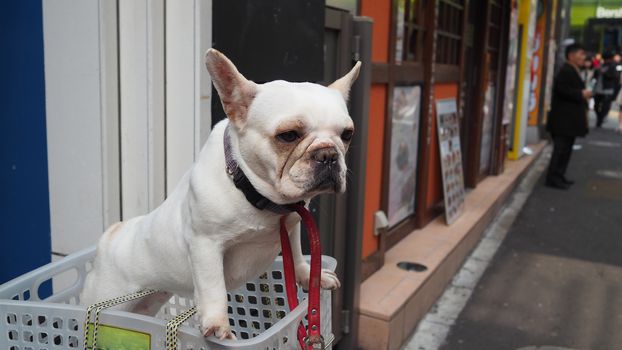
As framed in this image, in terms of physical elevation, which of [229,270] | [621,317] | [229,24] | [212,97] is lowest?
[621,317]

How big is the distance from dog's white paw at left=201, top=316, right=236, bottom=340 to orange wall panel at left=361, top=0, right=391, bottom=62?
10.1ft

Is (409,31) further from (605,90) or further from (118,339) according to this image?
(605,90)

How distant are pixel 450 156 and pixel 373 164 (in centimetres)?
186

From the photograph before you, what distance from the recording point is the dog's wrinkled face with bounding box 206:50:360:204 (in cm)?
136

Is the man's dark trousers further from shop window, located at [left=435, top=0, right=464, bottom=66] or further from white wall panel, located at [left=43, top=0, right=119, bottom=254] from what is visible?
white wall panel, located at [left=43, top=0, right=119, bottom=254]

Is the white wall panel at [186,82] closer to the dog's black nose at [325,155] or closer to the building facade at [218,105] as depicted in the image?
the building facade at [218,105]

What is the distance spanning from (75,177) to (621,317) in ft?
13.4

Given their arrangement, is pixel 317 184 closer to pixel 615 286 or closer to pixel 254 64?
pixel 254 64

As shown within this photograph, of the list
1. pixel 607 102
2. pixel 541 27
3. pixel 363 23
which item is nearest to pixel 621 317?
pixel 363 23

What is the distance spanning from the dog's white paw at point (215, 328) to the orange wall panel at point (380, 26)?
3.08m

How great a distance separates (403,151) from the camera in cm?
519

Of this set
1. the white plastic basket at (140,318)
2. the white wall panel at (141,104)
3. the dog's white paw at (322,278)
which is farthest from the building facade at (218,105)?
the dog's white paw at (322,278)

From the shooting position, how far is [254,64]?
8.14 ft

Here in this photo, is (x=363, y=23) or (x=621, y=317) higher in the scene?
(x=363, y=23)
